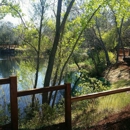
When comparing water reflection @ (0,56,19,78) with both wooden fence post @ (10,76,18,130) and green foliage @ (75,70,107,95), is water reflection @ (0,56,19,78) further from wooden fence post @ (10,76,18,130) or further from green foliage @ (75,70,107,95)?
wooden fence post @ (10,76,18,130)

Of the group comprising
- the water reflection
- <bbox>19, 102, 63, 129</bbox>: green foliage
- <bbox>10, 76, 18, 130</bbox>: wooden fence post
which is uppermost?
<bbox>10, 76, 18, 130</bbox>: wooden fence post

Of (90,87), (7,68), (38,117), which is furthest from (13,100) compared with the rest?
Result: (7,68)

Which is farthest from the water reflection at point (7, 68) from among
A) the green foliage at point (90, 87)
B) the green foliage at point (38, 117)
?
the green foliage at point (38, 117)

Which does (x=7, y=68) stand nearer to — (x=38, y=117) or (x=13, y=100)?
(x=38, y=117)

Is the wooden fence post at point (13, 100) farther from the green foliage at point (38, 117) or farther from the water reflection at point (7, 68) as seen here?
the water reflection at point (7, 68)

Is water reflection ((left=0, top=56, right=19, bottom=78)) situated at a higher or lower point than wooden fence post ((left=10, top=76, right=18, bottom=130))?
lower

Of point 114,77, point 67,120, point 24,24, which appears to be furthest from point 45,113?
point 114,77

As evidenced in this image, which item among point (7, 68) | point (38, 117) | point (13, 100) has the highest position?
point (13, 100)

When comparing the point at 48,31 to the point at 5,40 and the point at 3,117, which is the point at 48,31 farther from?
the point at 5,40

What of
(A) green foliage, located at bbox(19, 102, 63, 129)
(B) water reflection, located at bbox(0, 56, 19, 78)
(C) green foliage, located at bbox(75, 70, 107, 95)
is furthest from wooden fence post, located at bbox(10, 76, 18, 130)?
(B) water reflection, located at bbox(0, 56, 19, 78)

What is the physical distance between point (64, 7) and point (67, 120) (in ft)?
17.7

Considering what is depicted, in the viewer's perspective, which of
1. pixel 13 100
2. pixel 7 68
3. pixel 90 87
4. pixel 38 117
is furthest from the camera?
pixel 7 68

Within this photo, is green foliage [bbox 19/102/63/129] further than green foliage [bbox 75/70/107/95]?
No

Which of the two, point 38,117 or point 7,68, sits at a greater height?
point 38,117
